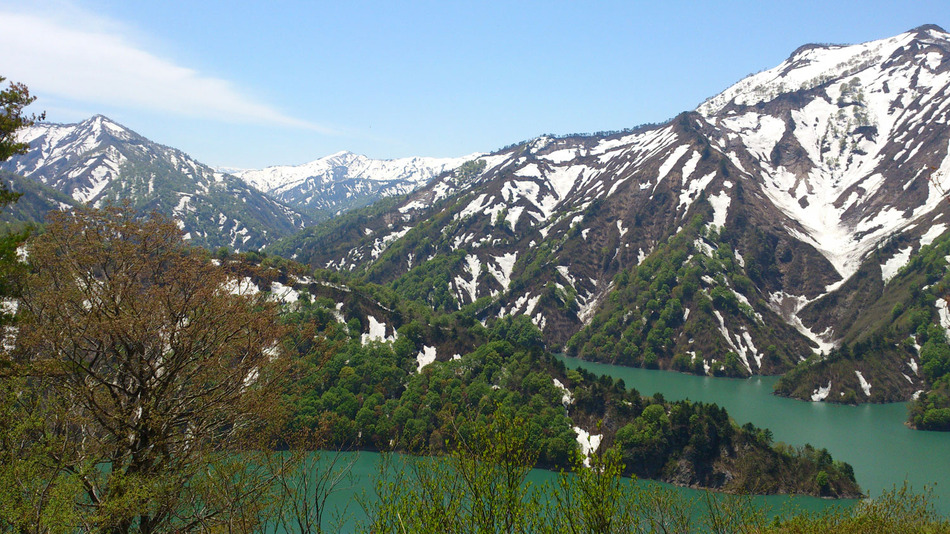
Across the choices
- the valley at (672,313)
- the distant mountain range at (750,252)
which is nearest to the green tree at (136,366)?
the valley at (672,313)

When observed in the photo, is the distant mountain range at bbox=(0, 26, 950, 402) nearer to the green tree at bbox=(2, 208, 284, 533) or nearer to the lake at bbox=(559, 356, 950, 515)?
the lake at bbox=(559, 356, 950, 515)

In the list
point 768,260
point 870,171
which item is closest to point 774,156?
point 870,171

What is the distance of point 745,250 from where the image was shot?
138 metres

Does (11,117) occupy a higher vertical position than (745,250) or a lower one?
lower

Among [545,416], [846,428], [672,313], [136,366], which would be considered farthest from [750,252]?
[136,366]

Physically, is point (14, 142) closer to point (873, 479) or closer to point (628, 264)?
point (873, 479)

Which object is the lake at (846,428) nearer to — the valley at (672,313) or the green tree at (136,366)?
the valley at (672,313)

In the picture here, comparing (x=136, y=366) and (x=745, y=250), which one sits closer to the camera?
(x=136, y=366)

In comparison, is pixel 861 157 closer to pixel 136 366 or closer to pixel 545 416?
pixel 545 416

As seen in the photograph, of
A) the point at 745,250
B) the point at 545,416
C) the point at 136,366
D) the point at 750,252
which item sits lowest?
the point at 545,416

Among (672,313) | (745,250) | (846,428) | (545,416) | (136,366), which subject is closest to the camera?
(136,366)

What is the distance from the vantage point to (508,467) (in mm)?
14117

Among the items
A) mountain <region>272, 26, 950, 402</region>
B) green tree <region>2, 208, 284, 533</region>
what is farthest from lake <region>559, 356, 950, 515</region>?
green tree <region>2, 208, 284, 533</region>

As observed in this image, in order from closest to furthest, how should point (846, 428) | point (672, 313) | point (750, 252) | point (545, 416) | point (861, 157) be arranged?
1. point (545, 416)
2. point (846, 428)
3. point (672, 313)
4. point (750, 252)
5. point (861, 157)
